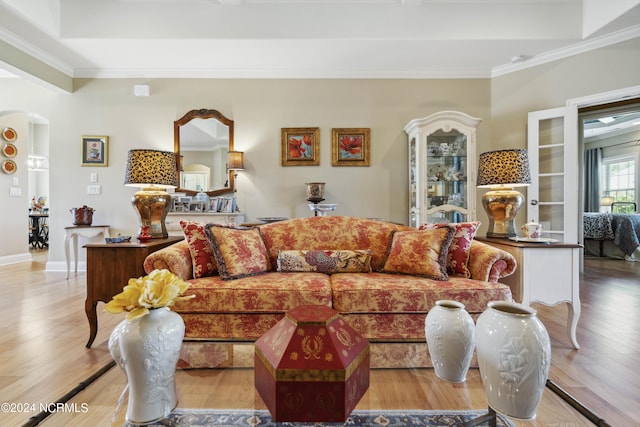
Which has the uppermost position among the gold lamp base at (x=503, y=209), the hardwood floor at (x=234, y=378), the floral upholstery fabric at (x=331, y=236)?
the gold lamp base at (x=503, y=209)

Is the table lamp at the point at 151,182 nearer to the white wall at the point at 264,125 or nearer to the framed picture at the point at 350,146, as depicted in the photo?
the white wall at the point at 264,125

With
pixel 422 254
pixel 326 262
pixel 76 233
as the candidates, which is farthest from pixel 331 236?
pixel 76 233

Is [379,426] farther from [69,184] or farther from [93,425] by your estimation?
[69,184]

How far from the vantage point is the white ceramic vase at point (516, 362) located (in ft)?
2.95

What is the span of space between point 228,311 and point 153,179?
1222mm

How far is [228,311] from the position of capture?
5.37ft

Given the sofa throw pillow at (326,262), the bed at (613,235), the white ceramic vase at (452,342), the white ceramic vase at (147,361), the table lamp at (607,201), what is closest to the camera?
the white ceramic vase at (147,361)

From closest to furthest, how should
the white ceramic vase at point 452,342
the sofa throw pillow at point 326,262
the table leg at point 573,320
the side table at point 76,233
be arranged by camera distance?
the white ceramic vase at point 452,342 < the table leg at point 573,320 < the sofa throw pillow at point 326,262 < the side table at point 76,233

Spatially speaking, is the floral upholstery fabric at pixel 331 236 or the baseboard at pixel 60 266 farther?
the baseboard at pixel 60 266

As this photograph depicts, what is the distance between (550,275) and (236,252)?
2.01m

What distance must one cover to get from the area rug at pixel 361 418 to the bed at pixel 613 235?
5.61 meters

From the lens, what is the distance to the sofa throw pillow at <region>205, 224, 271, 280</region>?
6.07 feet

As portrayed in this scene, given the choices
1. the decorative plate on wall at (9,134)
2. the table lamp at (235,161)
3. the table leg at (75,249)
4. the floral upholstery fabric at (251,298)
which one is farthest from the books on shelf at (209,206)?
the decorative plate on wall at (9,134)

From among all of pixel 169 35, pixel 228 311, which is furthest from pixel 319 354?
pixel 169 35
